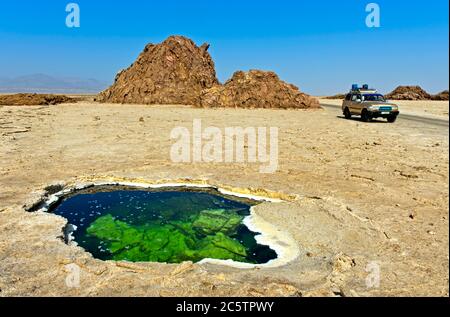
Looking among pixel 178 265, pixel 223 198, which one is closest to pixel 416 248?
pixel 178 265

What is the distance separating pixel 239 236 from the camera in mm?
7152

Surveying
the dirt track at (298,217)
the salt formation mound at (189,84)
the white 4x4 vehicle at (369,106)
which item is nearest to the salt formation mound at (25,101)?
the salt formation mound at (189,84)

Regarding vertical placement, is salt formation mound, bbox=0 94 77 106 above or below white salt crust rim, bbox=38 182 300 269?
above

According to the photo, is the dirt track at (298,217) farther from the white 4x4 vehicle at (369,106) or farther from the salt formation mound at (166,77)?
the salt formation mound at (166,77)

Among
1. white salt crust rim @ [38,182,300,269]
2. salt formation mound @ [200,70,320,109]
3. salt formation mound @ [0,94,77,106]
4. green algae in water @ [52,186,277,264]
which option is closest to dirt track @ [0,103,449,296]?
white salt crust rim @ [38,182,300,269]

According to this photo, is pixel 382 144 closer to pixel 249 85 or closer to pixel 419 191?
pixel 419 191

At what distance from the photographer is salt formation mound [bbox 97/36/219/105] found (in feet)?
146

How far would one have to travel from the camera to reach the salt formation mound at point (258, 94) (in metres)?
40.2

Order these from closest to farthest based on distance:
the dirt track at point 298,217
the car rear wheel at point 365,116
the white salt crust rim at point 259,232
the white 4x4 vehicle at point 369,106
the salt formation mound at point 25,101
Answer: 1. the dirt track at point 298,217
2. the white salt crust rim at point 259,232
3. the white 4x4 vehicle at point 369,106
4. the car rear wheel at point 365,116
5. the salt formation mound at point 25,101

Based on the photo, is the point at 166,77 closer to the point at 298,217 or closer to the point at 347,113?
the point at 347,113

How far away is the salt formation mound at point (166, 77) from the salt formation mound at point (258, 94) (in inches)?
108

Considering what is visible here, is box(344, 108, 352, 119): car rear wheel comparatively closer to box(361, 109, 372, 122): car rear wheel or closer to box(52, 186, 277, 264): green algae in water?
box(361, 109, 372, 122): car rear wheel

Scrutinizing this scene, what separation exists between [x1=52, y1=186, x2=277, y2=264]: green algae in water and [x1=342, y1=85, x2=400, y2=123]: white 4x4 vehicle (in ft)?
54.3

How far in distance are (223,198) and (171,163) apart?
10.7 ft
